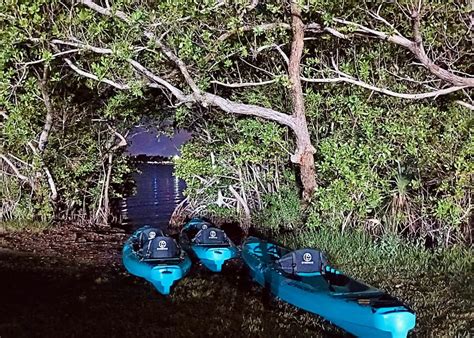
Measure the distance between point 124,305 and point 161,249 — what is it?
132 centimetres

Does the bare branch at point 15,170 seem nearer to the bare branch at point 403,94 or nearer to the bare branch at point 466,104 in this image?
the bare branch at point 403,94

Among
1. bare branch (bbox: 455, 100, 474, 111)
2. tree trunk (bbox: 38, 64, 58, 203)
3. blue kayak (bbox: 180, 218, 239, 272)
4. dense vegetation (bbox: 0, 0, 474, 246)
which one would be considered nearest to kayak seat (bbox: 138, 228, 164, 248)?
blue kayak (bbox: 180, 218, 239, 272)

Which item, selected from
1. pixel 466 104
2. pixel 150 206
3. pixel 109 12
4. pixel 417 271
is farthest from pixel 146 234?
pixel 150 206

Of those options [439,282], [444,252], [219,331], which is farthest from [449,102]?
[219,331]

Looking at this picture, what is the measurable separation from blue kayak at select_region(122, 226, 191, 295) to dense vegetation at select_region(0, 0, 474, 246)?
2377mm

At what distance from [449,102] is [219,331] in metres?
5.64

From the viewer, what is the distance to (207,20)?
329 inches

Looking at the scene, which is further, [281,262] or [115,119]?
[115,119]

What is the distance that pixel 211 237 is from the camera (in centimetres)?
857

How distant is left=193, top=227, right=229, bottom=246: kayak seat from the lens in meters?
8.52

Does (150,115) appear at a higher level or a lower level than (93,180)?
higher

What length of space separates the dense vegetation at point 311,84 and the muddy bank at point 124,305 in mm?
2492

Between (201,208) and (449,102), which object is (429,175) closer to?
(449,102)

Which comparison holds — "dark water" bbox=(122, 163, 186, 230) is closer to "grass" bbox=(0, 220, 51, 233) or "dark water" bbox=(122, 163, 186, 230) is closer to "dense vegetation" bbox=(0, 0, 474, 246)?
"grass" bbox=(0, 220, 51, 233)
